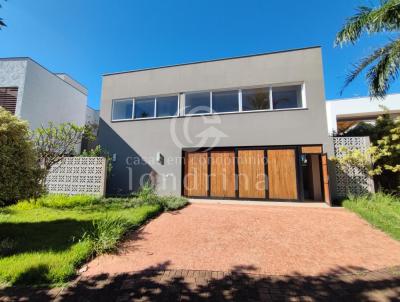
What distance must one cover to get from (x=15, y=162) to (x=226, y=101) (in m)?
9.40

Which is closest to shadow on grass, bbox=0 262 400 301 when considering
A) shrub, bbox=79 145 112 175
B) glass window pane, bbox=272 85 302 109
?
glass window pane, bbox=272 85 302 109

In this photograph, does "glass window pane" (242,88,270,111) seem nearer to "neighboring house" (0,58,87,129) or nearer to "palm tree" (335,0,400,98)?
"palm tree" (335,0,400,98)

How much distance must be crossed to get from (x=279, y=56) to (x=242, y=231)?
9.22m

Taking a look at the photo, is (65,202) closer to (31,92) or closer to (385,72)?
(31,92)

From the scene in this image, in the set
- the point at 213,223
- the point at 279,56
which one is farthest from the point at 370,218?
the point at 279,56

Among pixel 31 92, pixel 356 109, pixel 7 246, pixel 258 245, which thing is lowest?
pixel 258 245

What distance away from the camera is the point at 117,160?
1267 cm

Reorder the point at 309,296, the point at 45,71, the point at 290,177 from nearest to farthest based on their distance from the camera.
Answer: the point at 309,296, the point at 290,177, the point at 45,71

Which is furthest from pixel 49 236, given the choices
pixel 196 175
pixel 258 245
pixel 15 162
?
pixel 196 175

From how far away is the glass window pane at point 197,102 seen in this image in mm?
12125

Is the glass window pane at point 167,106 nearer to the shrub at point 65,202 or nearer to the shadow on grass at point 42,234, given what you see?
the shrub at point 65,202

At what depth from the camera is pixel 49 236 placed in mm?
5480

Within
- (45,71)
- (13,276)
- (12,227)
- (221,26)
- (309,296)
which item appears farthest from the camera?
(45,71)

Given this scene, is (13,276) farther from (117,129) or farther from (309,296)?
(117,129)
